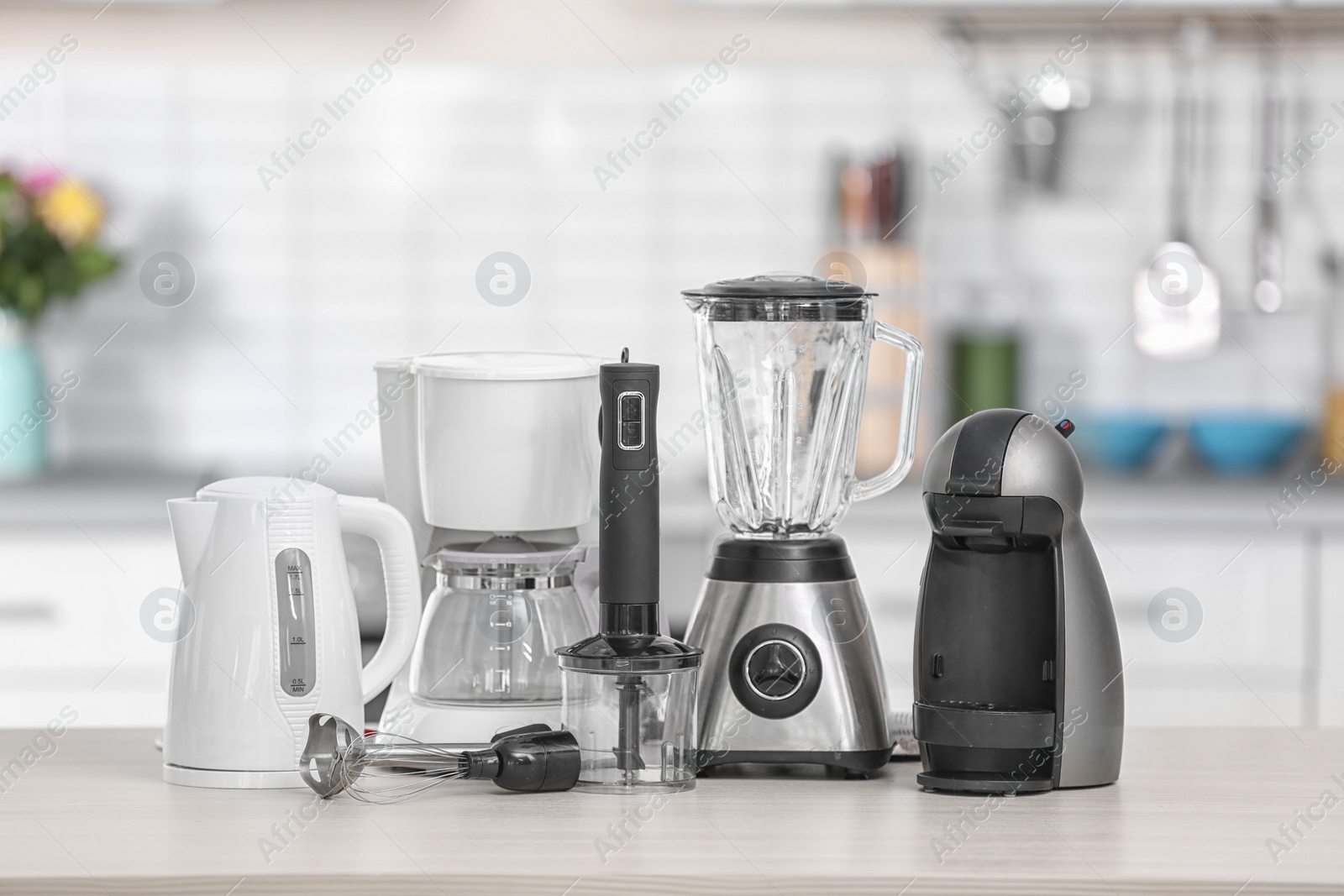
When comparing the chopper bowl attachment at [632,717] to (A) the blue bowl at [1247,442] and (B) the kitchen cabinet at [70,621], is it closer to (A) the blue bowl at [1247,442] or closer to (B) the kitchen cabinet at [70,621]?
(B) the kitchen cabinet at [70,621]

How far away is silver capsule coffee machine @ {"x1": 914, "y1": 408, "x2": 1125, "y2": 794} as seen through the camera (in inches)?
37.8

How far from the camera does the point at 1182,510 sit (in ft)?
7.69

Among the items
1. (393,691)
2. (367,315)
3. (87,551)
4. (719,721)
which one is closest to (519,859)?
(719,721)

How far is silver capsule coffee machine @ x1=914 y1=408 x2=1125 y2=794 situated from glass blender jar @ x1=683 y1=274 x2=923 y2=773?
5 centimetres

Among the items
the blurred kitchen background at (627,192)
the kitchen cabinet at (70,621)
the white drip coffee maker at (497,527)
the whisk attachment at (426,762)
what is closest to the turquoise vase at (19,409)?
the blurred kitchen background at (627,192)

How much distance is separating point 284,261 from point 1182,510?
163 cm

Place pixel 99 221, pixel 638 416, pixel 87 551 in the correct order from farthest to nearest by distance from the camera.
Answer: pixel 99 221
pixel 87 551
pixel 638 416

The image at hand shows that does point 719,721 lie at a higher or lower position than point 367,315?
lower

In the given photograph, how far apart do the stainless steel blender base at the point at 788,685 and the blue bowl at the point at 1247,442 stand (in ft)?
5.64

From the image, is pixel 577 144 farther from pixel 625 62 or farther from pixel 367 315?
pixel 367 315

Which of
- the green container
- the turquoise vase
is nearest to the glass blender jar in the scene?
the green container

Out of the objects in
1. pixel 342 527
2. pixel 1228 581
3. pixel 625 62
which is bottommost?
pixel 1228 581

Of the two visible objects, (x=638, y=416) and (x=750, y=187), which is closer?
(x=638, y=416)

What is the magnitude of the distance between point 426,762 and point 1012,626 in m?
0.39
